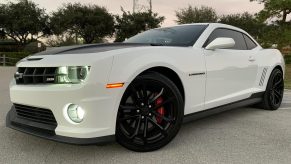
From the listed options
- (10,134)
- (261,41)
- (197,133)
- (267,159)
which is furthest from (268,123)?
(261,41)

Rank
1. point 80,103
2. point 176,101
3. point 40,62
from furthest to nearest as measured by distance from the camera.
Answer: point 176,101
point 40,62
point 80,103

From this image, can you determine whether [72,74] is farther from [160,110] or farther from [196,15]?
[196,15]

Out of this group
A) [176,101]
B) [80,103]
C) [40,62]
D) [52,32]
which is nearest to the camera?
[80,103]

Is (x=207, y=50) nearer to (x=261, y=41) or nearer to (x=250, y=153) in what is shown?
(x=250, y=153)

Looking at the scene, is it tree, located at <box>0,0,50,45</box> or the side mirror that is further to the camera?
tree, located at <box>0,0,50,45</box>

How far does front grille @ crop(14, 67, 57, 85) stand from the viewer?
3.06 metres

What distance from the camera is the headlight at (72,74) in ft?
9.75

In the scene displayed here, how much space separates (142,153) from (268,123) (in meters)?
2.22

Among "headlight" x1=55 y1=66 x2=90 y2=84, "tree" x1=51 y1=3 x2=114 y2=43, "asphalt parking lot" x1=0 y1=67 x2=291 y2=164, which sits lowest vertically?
"asphalt parking lot" x1=0 y1=67 x2=291 y2=164

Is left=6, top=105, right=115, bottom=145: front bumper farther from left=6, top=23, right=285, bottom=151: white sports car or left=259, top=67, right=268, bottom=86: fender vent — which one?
left=259, top=67, right=268, bottom=86: fender vent

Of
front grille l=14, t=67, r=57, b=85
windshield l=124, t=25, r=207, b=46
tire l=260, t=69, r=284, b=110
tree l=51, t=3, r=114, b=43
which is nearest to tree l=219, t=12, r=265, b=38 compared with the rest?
tree l=51, t=3, r=114, b=43

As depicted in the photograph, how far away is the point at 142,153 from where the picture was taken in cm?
334

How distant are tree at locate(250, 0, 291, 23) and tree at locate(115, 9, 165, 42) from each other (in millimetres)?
14806

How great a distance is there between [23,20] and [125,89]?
3979 centimetres
